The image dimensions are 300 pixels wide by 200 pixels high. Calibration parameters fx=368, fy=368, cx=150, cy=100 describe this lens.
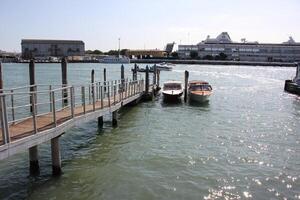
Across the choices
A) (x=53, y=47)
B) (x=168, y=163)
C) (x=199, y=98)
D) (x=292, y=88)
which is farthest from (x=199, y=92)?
(x=53, y=47)

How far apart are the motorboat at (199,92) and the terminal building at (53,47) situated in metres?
164

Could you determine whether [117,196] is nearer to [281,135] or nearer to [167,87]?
[281,135]

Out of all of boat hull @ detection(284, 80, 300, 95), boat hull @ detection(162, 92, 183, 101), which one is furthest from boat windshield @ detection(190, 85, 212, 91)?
boat hull @ detection(284, 80, 300, 95)

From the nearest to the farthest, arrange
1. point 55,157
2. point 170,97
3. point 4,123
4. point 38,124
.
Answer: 1. point 4,123
2. point 38,124
3. point 55,157
4. point 170,97

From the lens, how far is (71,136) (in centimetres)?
1845

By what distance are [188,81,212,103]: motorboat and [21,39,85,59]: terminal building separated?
164 m

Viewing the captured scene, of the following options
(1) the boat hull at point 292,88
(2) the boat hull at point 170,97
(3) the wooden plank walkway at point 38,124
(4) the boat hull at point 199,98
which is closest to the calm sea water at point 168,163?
(3) the wooden plank walkway at point 38,124

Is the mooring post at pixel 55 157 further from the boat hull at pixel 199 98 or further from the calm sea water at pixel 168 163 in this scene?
the boat hull at pixel 199 98

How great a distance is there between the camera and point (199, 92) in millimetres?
33688

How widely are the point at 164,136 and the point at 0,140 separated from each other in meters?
10.5

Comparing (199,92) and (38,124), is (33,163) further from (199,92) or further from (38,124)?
(199,92)

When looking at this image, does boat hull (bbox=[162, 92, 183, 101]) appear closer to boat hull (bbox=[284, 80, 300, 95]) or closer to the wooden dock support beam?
boat hull (bbox=[284, 80, 300, 95])

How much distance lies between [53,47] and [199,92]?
170465 millimetres

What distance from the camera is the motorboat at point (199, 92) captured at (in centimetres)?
3272
